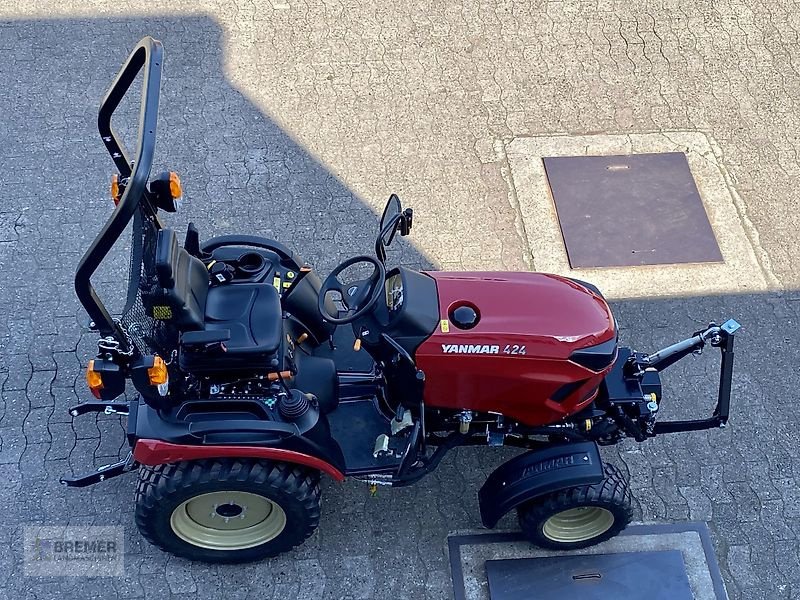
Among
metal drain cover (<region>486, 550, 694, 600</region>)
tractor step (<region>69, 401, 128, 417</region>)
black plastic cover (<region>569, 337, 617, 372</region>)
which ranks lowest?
metal drain cover (<region>486, 550, 694, 600</region>)

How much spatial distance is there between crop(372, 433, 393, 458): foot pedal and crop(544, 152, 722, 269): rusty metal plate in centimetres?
217

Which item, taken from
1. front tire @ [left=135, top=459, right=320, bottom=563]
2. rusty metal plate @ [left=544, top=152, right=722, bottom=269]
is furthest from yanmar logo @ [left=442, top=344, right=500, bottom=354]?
rusty metal plate @ [left=544, top=152, right=722, bottom=269]

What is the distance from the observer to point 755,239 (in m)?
5.80

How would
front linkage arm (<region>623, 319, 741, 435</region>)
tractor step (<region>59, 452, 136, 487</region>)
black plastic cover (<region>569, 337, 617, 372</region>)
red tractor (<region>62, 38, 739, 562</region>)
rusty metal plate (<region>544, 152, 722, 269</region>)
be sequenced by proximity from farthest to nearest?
1. rusty metal plate (<region>544, 152, 722, 269</region>)
2. tractor step (<region>59, 452, 136, 487</region>)
3. front linkage arm (<region>623, 319, 741, 435</region>)
4. black plastic cover (<region>569, 337, 617, 372</region>)
5. red tractor (<region>62, 38, 739, 562</region>)

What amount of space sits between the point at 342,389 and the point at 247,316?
720 mm

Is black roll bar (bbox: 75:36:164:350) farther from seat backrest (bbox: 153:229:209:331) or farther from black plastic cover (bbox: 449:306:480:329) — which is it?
black plastic cover (bbox: 449:306:480:329)

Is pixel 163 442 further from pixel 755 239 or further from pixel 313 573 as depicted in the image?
pixel 755 239

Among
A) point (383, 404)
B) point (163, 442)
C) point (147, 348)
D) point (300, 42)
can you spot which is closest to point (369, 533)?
point (383, 404)

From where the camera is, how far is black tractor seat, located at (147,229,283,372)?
3443 mm

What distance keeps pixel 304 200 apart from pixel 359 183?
0.42 m

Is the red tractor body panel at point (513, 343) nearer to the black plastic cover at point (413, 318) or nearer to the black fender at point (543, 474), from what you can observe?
the black plastic cover at point (413, 318)

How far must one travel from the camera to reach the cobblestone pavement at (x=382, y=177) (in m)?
4.45

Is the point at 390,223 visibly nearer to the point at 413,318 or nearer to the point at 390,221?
the point at 390,221

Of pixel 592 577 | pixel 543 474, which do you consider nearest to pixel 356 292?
pixel 543 474
